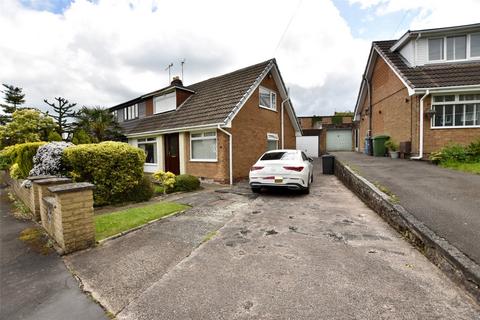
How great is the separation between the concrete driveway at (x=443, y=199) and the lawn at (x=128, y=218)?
5344mm

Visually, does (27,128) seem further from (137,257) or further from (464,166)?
(464,166)

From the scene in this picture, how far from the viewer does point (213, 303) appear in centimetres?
257

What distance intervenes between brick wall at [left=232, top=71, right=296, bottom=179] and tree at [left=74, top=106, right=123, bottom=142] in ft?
29.3

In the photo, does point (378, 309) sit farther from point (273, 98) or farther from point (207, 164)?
point (273, 98)

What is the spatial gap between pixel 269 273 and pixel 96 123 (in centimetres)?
1500

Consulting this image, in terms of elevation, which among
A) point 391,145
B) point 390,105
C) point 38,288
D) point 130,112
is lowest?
point 38,288

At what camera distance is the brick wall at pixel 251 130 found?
11469 millimetres

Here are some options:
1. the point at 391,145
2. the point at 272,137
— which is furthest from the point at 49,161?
the point at 391,145

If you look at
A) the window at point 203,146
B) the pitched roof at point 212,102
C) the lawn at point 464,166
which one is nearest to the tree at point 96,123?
the pitched roof at point 212,102

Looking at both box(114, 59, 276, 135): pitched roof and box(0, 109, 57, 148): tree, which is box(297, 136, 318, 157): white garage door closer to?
box(114, 59, 276, 135): pitched roof

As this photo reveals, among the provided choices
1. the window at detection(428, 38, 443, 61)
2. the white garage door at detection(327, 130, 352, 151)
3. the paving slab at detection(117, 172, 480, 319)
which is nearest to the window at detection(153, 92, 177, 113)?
the paving slab at detection(117, 172, 480, 319)

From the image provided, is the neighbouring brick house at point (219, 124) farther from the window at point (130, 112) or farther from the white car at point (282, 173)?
the white car at point (282, 173)

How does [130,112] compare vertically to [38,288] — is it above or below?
above

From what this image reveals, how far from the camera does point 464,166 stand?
9.04 meters
